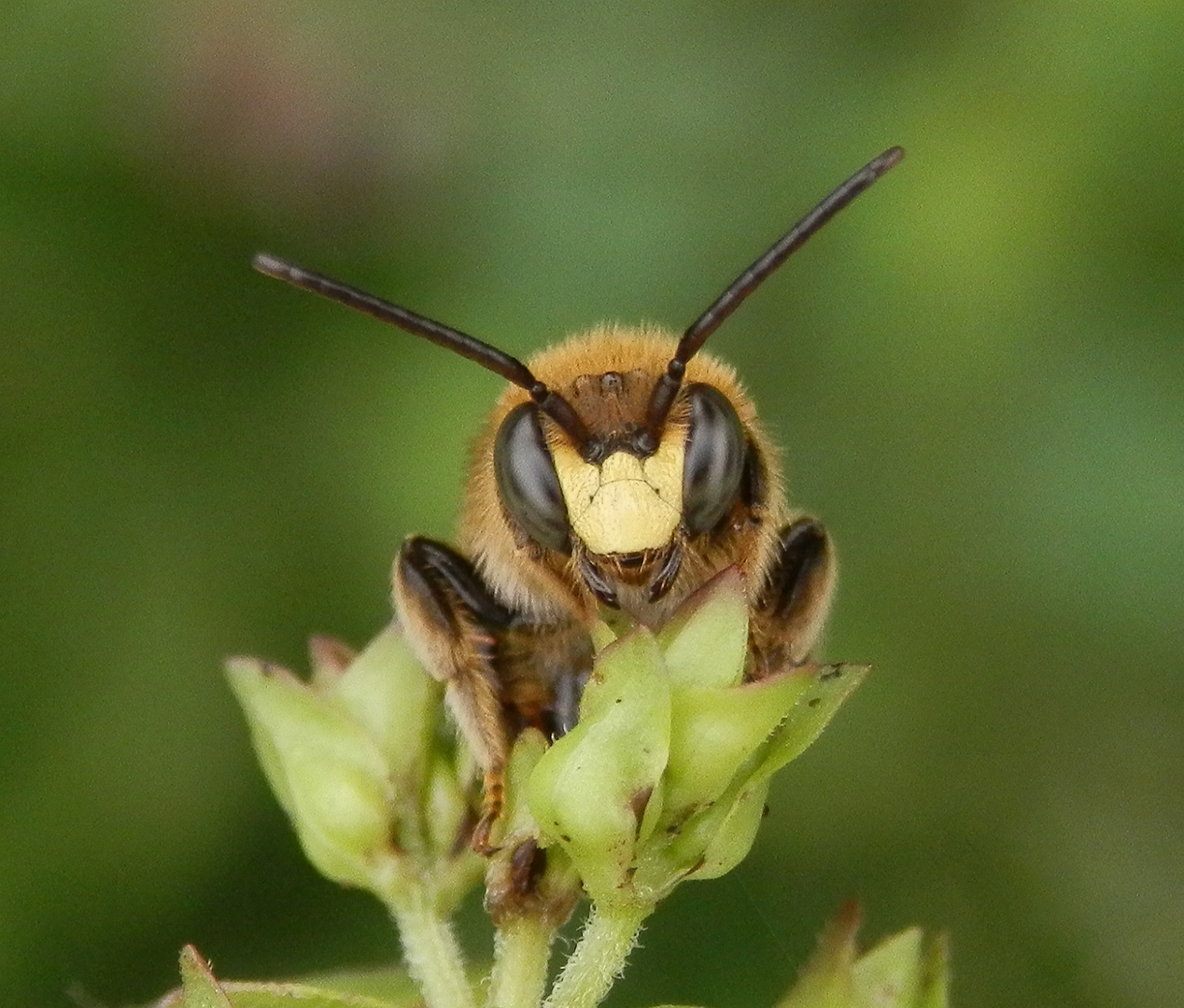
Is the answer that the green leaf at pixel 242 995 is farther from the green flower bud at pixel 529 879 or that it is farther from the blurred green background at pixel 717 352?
the blurred green background at pixel 717 352

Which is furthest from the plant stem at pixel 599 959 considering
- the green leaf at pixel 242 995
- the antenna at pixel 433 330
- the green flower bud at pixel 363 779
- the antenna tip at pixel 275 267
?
the antenna tip at pixel 275 267

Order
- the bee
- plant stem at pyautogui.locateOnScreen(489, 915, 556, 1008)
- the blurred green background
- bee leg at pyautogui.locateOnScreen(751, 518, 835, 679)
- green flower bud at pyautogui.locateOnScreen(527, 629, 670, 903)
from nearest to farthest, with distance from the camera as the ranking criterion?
green flower bud at pyautogui.locateOnScreen(527, 629, 670, 903), plant stem at pyautogui.locateOnScreen(489, 915, 556, 1008), the bee, bee leg at pyautogui.locateOnScreen(751, 518, 835, 679), the blurred green background

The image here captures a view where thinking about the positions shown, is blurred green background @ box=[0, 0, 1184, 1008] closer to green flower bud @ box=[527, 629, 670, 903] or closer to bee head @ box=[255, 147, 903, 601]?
bee head @ box=[255, 147, 903, 601]

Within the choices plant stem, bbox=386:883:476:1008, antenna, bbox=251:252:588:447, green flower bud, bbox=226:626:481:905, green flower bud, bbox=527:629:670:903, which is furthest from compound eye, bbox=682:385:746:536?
plant stem, bbox=386:883:476:1008

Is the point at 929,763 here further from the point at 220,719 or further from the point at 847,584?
the point at 220,719

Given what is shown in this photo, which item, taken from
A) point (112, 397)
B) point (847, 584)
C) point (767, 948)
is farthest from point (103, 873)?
point (847, 584)
